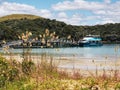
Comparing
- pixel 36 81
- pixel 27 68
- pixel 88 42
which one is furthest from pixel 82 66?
pixel 88 42

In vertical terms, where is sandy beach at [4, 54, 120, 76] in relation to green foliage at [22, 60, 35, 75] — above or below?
below

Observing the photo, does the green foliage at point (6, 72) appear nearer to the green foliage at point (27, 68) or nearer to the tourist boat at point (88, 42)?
the green foliage at point (27, 68)

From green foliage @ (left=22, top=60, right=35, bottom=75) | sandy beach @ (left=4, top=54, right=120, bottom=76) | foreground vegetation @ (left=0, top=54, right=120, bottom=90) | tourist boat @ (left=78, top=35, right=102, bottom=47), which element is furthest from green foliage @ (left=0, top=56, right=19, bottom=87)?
tourist boat @ (left=78, top=35, right=102, bottom=47)

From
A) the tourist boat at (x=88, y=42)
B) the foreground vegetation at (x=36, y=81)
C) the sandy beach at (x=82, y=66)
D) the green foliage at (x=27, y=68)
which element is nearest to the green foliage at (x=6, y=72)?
the foreground vegetation at (x=36, y=81)

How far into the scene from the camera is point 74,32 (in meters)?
190

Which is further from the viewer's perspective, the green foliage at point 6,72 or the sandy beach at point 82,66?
the sandy beach at point 82,66

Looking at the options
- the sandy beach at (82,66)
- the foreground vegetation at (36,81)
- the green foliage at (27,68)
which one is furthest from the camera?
the sandy beach at (82,66)

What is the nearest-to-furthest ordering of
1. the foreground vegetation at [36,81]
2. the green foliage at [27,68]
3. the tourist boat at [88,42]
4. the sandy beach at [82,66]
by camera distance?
1. the foreground vegetation at [36,81]
2. the green foliage at [27,68]
3. the sandy beach at [82,66]
4. the tourist boat at [88,42]

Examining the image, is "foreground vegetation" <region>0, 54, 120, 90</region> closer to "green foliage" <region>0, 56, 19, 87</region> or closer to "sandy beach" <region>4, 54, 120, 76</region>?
"green foliage" <region>0, 56, 19, 87</region>

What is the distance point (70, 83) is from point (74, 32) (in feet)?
580

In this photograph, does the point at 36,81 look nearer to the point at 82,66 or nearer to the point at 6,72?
the point at 6,72

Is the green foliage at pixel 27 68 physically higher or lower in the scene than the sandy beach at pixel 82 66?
higher

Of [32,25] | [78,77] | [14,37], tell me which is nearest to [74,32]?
[32,25]

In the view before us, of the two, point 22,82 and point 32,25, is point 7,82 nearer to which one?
point 22,82
